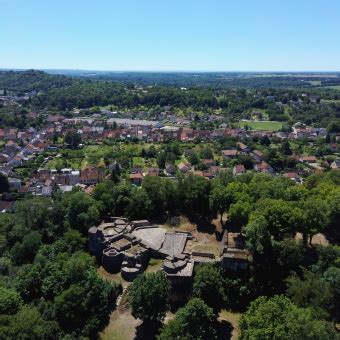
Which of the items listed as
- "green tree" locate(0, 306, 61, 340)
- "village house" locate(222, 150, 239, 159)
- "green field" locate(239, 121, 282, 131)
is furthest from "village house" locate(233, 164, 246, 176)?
"green field" locate(239, 121, 282, 131)

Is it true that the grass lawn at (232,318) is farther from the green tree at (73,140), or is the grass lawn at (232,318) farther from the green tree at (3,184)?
the green tree at (73,140)

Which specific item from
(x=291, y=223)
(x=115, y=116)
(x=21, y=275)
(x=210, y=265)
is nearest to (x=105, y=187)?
(x=21, y=275)

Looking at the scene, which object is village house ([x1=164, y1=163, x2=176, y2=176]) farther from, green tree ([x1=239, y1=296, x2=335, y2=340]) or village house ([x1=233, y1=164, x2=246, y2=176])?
green tree ([x1=239, y1=296, x2=335, y2=340])

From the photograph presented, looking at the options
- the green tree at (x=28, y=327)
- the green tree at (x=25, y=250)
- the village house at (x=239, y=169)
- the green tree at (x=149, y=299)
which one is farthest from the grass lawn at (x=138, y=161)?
the green tree at (x=28, y=327)

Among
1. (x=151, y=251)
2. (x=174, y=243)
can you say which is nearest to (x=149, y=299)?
(x=151, y=251)

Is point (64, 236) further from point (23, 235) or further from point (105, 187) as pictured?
point (105, 187)

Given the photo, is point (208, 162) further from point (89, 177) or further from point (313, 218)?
point (313, 218)
